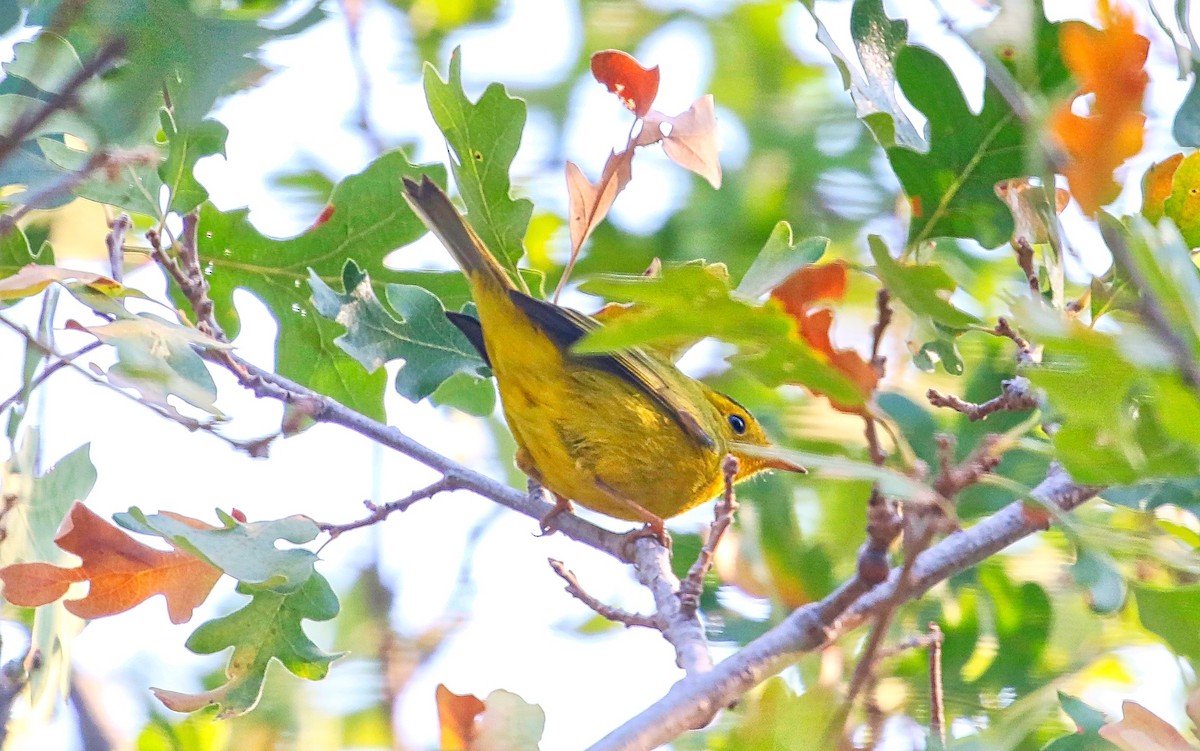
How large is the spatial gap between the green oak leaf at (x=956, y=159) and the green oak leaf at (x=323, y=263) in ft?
4.25

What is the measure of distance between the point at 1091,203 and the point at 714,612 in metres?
2.17

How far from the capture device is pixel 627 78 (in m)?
2.61

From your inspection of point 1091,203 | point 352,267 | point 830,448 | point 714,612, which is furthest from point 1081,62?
point 830,448

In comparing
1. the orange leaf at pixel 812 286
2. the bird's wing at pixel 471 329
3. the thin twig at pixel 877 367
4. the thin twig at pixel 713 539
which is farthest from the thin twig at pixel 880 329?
the bird's wing at pixel 471 329

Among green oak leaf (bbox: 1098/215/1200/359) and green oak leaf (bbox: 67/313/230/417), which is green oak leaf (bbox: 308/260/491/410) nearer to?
green oak leaf (bbox: 67/313/230/417)

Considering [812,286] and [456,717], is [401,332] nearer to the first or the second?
[812,286]

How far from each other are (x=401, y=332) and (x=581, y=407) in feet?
2.22

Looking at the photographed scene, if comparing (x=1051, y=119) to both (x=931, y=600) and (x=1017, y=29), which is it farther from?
(x=931, y=600)

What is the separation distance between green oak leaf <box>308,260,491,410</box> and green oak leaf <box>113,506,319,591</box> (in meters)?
0.50

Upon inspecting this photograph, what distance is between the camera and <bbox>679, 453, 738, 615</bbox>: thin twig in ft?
7.31

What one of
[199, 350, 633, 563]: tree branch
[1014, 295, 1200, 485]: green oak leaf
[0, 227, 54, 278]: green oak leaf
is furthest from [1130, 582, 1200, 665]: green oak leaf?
[0, 227, 54, 278]: green oak leaf

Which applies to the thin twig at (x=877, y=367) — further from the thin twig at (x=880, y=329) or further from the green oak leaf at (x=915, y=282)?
the green oak leaf at (x=915, y=282)

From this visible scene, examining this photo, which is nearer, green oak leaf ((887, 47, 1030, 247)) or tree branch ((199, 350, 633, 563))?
green oak leaf ((887, 47, 1030, 247))

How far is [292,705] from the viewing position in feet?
13.4
